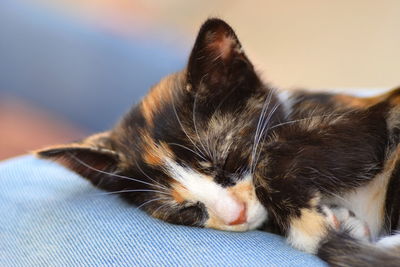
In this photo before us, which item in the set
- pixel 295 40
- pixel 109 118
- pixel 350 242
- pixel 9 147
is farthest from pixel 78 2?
pixel 350 242

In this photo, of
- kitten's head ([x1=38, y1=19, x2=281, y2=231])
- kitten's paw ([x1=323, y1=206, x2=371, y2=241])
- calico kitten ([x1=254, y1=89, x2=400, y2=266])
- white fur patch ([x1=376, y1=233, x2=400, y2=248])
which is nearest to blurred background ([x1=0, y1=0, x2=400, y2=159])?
kitten's head ([x1=38, y1=19, x2=281, y2=231])

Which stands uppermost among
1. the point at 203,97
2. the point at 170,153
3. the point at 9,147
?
the point at 203,97

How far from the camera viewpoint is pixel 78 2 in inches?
117

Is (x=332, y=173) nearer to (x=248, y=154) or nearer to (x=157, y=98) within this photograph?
(x=248, y=154)

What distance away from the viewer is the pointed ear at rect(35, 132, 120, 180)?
1.20 m

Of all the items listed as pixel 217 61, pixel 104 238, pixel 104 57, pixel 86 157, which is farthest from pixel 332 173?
pixel 104 57

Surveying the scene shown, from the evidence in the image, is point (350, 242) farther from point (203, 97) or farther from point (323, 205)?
point (203, 97)

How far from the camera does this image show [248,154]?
105 cm

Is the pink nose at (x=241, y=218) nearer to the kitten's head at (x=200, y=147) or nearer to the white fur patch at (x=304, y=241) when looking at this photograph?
the kitten's head at (x=200, y=147)

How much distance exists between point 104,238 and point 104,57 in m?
1.94

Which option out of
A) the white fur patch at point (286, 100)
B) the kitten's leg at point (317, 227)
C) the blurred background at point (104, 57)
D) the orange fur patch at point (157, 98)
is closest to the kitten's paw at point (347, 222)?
the kitten's leg at point (317, 227)

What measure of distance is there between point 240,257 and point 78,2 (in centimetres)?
254

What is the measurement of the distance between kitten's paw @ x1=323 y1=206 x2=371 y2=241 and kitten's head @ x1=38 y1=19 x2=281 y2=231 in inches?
6.2

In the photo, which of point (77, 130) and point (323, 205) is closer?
point (323, 205)
